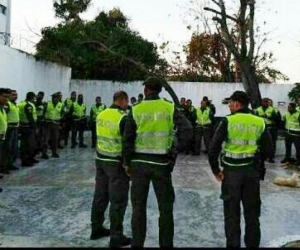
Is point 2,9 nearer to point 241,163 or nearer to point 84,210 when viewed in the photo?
point 84,210

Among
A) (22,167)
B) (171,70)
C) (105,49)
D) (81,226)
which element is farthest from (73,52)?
(81,226)

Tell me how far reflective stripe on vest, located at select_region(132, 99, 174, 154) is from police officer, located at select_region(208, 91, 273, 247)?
566mm

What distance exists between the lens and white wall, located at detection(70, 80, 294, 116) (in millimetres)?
21922

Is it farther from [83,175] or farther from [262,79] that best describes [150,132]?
[262,79]

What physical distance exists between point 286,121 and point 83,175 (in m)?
5.99

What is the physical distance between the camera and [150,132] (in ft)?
18.0

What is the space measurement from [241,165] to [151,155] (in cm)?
97

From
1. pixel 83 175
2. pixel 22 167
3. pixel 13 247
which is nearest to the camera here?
pixel 13 247

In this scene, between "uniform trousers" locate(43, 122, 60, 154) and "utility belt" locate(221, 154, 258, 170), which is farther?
"uniform trousers" locate(43, 122, 60, 154)

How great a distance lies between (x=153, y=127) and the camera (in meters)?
5.47

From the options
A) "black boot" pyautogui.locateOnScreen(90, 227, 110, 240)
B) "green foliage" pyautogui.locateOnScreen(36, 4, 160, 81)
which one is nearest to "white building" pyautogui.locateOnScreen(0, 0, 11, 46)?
"green foliage" pyautogui.locateOnScreen(36, 4, 160, 81)

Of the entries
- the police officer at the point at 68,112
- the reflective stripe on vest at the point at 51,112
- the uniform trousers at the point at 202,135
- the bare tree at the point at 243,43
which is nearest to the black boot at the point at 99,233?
the reflective stripe on vest at the point at 51,112

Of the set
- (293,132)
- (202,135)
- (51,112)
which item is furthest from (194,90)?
(51,112)

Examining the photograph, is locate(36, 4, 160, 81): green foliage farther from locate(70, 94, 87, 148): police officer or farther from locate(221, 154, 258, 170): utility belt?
locate(221, 154, 258, 170): utility belt
